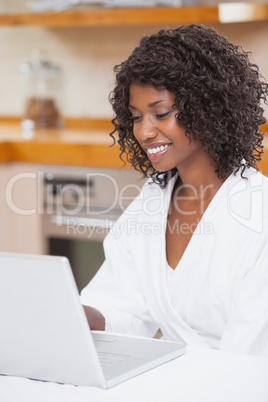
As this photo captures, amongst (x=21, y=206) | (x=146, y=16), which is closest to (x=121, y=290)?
(x=21, y=206)

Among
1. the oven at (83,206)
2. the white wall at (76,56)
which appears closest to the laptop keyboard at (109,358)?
the oven at (83,206)

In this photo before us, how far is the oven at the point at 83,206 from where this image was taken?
118 inches

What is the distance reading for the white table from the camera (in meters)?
1.15

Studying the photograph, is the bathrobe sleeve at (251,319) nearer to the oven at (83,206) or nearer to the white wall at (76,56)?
the oven at (83,206)

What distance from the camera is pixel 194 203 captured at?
1.80 m

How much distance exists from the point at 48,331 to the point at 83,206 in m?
1.93

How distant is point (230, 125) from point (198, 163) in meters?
0.12

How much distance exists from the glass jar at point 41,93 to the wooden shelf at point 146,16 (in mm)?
270

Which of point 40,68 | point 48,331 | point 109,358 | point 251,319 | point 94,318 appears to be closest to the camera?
point 48,331

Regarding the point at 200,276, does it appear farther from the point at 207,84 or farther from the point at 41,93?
the point at 41,93

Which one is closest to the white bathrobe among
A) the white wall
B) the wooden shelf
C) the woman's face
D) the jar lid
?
the woman's face

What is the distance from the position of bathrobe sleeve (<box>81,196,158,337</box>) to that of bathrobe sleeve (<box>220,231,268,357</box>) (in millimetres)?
268

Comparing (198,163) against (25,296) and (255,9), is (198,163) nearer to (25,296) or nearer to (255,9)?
(25,296)

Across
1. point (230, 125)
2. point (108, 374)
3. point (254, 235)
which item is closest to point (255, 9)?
point (230, 125)
